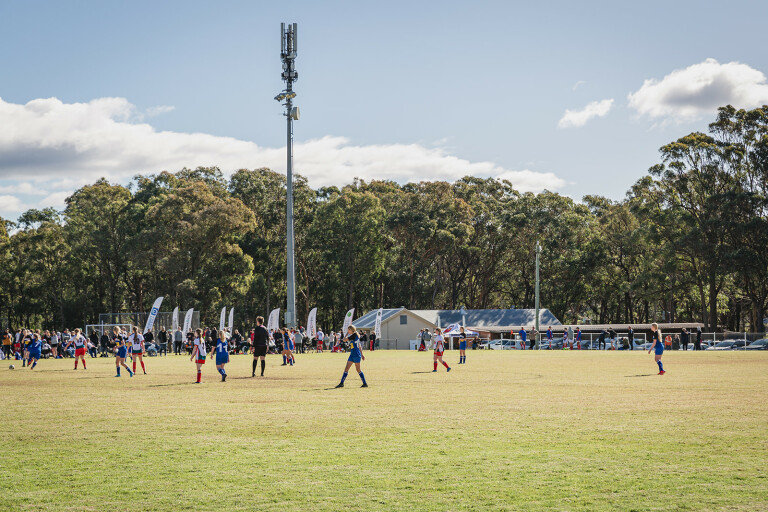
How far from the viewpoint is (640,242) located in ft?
243

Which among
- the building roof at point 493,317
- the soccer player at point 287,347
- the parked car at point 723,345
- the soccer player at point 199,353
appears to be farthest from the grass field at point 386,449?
the building roof at point 493,317

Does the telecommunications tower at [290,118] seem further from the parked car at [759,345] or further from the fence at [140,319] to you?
the parked car at [759,345]

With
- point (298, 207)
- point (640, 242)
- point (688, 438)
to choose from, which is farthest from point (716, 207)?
point (688, 438)

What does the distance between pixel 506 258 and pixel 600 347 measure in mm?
27095

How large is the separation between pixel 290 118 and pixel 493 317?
110ft

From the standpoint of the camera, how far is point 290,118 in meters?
49.8

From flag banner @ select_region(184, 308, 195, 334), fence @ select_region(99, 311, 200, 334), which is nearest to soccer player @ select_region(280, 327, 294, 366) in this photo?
flag banner @ select_region(184, 308, 195, 334)

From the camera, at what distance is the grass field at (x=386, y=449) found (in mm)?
7645

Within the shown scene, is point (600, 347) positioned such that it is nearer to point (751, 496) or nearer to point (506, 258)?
point (506, 258)

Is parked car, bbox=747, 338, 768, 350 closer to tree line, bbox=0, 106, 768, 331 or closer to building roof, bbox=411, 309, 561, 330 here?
tree line, bbox=0, 106, 768, 331

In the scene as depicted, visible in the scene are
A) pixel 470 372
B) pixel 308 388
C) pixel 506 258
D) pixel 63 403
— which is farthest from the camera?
pixel 506 258

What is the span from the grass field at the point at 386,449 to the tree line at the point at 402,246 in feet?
164

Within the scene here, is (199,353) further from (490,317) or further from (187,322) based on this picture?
(490,317)

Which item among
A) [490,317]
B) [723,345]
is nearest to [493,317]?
[490,317]
